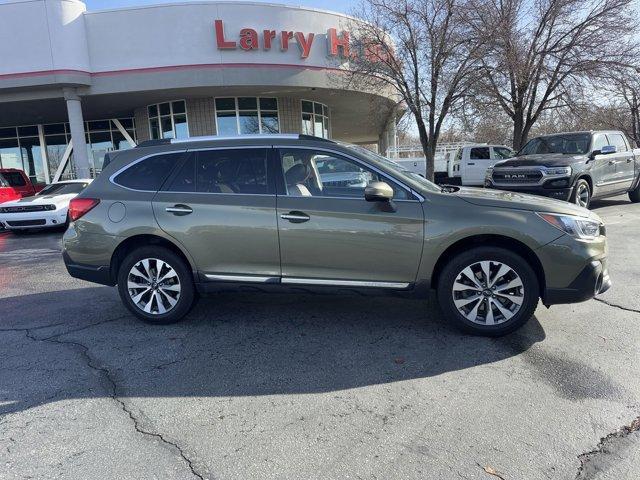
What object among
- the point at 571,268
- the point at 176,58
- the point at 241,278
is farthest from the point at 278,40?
the point at 571,268

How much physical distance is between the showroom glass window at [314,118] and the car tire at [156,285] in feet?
53.2

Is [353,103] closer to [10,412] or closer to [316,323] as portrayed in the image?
[316,323]

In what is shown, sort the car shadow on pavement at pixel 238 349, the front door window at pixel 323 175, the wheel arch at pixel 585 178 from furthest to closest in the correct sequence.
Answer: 1. the wheel arch at pixel 585 178
2. the front door window at pixel 323 175
3. the car shadow on pavement at pixel 238 349

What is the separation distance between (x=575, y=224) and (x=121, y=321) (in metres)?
4.47

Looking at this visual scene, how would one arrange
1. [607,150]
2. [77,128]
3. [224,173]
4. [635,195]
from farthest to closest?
[77,128]
[635,195]
[607,150]
[224,173]

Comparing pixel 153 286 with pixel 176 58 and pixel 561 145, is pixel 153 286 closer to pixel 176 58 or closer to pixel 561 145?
pixel 561 145

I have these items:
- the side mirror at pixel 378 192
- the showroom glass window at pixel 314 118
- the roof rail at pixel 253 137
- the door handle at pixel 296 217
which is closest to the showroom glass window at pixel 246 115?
the showroom glass window at pixel 314 118

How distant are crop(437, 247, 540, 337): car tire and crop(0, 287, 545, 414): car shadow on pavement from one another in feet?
0.55

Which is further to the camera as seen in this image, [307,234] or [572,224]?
[307,234]

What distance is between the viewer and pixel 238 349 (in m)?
4.12

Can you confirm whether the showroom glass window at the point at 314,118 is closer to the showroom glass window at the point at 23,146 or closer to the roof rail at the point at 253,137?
the showroom glass window at the point at 23,146

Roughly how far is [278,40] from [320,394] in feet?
52.8

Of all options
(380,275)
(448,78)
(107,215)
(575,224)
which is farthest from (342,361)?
(448,78)

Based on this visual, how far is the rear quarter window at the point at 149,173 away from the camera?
4.72 meters
